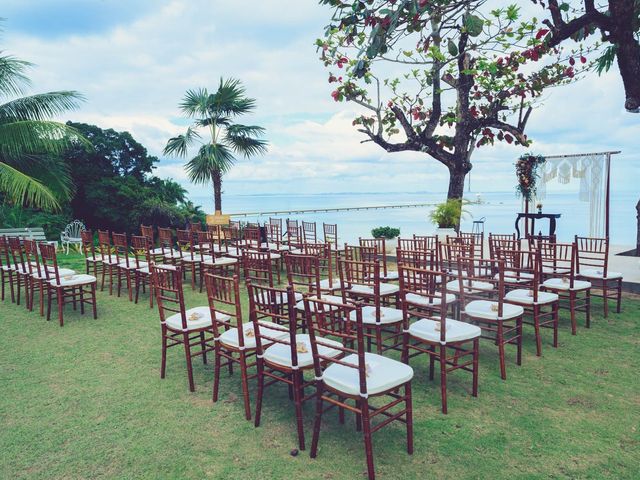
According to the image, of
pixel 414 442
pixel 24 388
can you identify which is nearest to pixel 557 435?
pixel 414 442

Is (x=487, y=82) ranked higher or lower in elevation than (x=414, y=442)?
higher

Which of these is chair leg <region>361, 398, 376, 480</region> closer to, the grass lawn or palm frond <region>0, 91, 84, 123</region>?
the grass lawn

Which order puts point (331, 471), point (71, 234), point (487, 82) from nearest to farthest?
point (331, 471) < point (487, 82) < point (71, 234)

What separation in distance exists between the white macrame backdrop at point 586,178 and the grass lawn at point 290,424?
665 cm

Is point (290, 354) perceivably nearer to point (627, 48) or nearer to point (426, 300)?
point (426, 300)

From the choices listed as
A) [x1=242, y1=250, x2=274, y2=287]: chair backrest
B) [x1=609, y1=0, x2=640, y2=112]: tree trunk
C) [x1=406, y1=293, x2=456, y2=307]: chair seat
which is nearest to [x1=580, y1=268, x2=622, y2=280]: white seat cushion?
[x1=609, y1=0, x2=640, y2=112]: tree trunk

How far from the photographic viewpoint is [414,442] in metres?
2.57

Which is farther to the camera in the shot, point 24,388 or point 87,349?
point 87,349

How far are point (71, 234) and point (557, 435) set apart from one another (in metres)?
12.3

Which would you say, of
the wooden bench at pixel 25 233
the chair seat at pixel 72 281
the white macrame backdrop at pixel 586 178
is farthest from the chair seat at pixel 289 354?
the white macrame backdrop at pixel 586 178

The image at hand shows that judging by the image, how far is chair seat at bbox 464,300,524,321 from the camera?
3514mm

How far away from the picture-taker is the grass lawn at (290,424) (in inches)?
93.2

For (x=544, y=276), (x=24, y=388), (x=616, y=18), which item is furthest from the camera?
(x=544, y=276)

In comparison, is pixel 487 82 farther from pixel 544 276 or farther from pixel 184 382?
pixel 184 382
